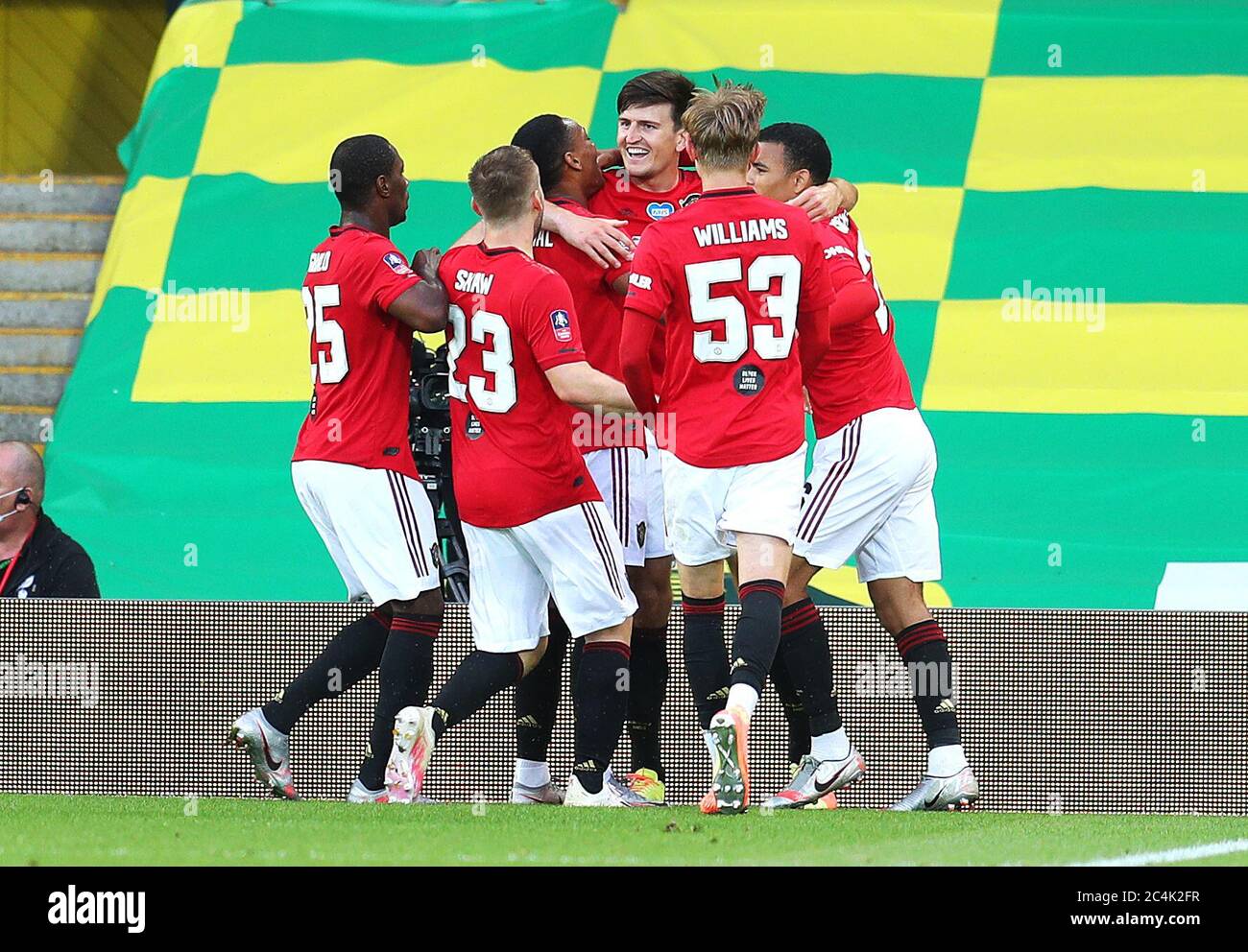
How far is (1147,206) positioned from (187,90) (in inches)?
207

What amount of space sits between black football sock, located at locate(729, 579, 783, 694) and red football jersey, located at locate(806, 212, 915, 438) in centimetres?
67

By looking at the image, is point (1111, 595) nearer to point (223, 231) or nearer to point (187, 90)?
point (223, 231)

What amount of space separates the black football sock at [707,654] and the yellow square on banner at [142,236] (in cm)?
582

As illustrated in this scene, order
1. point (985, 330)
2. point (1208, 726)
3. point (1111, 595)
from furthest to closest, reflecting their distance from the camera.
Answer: point (985, 330) < point (1111, 595) < point (1208, 726)

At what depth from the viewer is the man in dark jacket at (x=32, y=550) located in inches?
224

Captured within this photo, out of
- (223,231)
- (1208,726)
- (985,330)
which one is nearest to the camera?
(1208,726)

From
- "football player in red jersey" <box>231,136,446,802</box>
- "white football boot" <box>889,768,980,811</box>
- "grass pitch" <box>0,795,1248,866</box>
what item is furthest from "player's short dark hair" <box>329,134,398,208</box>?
"white football boot" <box>889,768,980,811</box>

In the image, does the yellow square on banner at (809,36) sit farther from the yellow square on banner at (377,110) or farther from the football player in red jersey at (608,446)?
the football player in red jersey at (608,446)

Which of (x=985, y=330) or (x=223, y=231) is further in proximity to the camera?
(x=223, y=231)

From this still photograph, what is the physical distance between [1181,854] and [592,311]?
2.23m

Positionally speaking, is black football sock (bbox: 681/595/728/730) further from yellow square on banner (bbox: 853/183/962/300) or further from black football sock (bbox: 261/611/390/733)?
yellow square on banner (bbox: 853/183/962/300)

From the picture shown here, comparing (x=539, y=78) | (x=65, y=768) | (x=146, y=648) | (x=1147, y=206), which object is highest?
(x=539, y=78)

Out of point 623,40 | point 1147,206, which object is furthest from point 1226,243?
point 623,40

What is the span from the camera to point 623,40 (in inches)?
389
